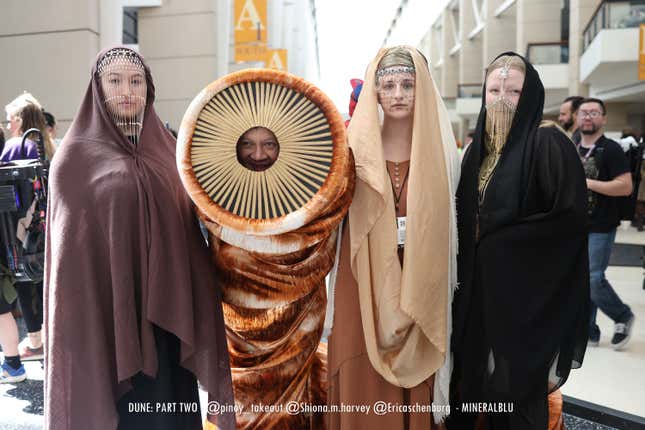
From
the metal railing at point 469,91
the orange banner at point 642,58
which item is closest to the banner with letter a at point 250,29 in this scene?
the orange banner at point 642,58

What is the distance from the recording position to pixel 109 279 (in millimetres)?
1701

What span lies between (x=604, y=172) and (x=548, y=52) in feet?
43.9

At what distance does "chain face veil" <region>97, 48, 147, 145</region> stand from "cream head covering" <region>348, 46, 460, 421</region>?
0.79 metres

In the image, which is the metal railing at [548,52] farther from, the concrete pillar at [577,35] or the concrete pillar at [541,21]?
the concrete pillar at [541,21]

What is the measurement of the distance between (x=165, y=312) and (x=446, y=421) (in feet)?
4.22

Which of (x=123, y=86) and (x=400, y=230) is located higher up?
(x=123, y=86)

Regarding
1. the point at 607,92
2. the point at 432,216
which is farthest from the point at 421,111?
the point at 607,92

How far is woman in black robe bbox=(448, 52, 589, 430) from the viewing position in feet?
6.01

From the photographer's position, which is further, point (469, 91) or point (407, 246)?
point (469, 91)

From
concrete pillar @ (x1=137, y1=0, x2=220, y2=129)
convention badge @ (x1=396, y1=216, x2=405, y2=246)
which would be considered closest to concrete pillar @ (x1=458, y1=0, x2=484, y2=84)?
concrete pillar @ (x1=137, y1=0, x2=220, y2=129)

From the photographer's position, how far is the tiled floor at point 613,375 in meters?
2.82

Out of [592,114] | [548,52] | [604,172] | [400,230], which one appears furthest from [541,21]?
[400,230]

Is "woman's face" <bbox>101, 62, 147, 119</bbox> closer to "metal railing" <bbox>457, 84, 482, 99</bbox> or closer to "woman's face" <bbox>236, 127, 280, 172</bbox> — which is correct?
"woman's face" <bbox>236, 127, 280, 172</bbox>

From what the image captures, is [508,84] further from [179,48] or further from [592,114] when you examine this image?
[179,48]
